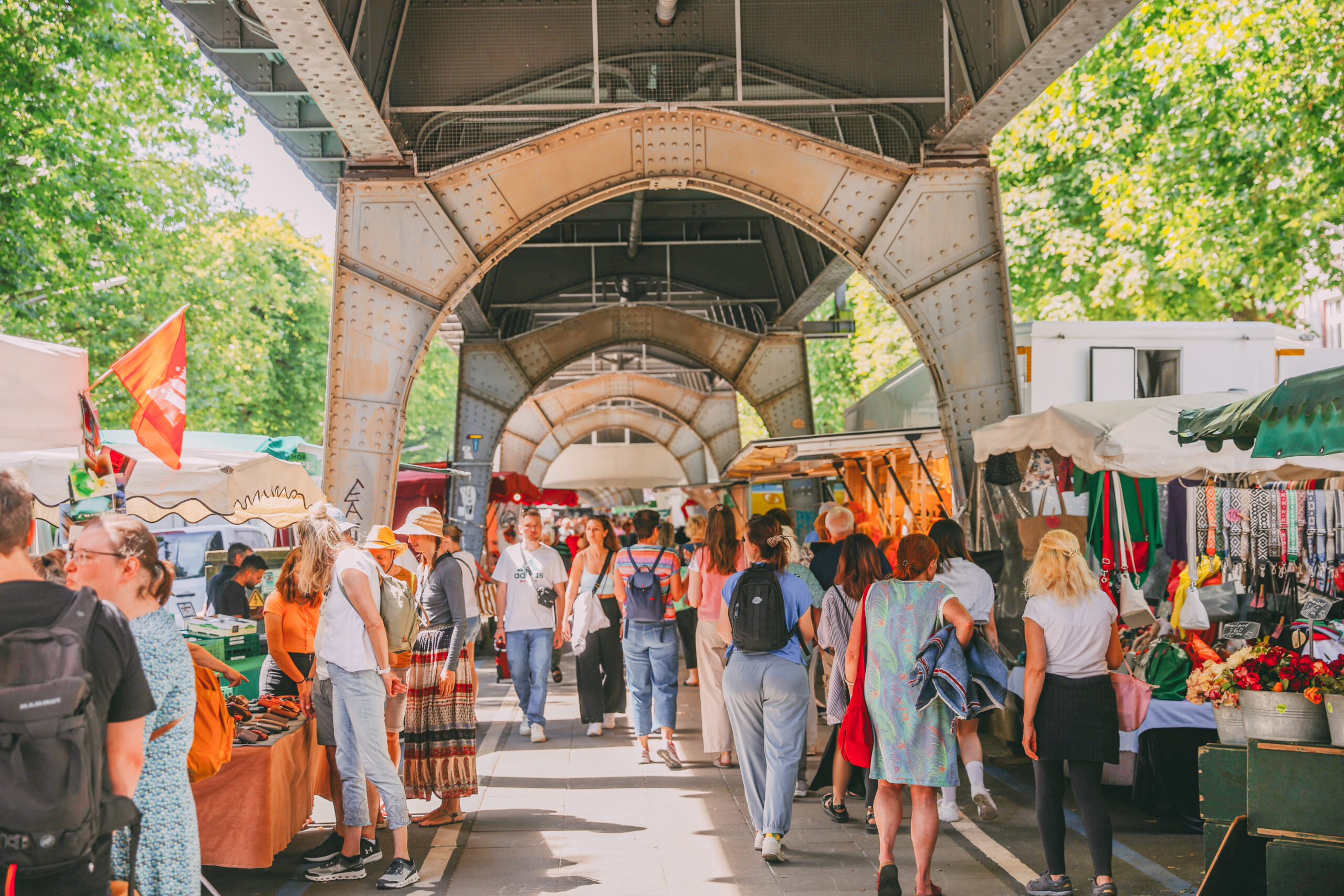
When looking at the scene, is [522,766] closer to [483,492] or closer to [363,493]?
[363,493]

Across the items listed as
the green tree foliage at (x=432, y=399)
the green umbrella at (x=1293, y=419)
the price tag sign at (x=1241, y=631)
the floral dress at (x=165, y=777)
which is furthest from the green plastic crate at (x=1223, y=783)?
the green tree foliage at (x=432, y=399)

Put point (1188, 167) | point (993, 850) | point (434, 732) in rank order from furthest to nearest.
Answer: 1. point (1188, 167)
2. point (434, 732)
3. point (993, 850)

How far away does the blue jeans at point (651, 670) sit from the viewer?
324 inches

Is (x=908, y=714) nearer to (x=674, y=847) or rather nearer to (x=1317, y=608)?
(x=674, y=847)

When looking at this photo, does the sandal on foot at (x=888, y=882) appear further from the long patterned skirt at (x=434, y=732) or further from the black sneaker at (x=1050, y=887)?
the long patterned skirt at (x=434, y=732)

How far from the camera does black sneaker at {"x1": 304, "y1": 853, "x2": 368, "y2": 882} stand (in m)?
5.47

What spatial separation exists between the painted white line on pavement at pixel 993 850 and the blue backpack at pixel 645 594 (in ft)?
8.85

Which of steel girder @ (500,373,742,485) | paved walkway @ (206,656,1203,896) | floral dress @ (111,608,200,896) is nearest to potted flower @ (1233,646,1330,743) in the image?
paved walkway @ (206,656,1203,896)

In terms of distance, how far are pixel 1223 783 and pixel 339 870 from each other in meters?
4.31

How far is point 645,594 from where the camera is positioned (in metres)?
8.32

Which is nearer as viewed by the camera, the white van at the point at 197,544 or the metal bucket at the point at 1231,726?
the metal bucket at the point at 1231,726

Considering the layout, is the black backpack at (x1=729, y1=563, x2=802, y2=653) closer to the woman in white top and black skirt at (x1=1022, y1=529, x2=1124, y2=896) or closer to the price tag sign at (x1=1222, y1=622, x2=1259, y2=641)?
the woman in white top and black skirt at (x1=1022, y1=529, x2=1124, y2=896)

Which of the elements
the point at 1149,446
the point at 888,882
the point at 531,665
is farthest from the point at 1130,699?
the point at 531,665

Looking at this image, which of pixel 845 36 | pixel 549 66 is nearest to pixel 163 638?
pixel 549 66
